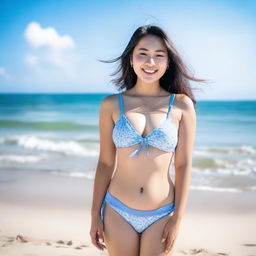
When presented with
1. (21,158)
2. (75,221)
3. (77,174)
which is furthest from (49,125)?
(75,221)

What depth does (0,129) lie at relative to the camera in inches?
787

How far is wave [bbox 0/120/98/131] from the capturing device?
20984mm

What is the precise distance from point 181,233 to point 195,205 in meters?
1.25

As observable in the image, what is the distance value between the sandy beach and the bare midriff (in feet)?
7.23

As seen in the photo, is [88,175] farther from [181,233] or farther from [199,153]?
[199,153]

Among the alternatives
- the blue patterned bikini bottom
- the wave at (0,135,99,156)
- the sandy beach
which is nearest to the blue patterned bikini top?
the blue patterned bikini bottom

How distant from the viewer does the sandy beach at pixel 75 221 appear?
4.68 metres

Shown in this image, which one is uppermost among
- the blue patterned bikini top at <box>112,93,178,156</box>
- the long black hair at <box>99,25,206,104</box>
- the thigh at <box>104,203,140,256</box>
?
the long black hair at <box>99,25,206,104</box>

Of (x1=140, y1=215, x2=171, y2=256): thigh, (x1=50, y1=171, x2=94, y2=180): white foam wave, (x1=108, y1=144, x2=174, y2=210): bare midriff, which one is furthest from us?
(x1=50, y1=171, x2=94, y2=180): white foam wave

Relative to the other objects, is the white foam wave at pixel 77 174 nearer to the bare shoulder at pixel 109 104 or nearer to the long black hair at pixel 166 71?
the long black hair at pixel 166 71

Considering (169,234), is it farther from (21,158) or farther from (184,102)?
(21,158)

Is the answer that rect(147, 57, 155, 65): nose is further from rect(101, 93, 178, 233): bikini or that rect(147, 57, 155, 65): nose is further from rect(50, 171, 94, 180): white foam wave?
rect(50, 171, 94, 180): white foam wave

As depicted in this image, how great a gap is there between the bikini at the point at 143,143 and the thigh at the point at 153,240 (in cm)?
3

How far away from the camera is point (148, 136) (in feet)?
8.35
